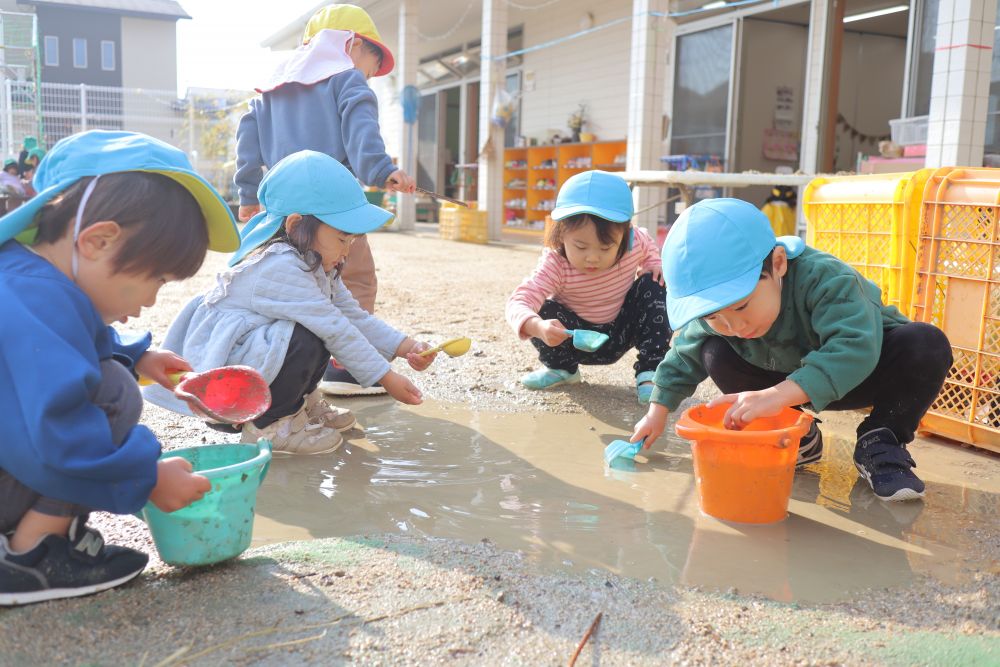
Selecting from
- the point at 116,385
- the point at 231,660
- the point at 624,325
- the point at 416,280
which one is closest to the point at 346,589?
the point at 231,660

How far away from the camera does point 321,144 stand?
336 cm

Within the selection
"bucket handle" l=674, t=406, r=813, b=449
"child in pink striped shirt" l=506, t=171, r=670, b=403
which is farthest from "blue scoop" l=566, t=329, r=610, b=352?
"bucket handle" l=674, t=406, r=813, b=449

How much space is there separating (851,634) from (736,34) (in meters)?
9.85

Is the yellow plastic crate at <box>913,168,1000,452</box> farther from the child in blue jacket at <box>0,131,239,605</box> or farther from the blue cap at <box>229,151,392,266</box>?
the child in blue jacket at <box>0,131,239,605</box>

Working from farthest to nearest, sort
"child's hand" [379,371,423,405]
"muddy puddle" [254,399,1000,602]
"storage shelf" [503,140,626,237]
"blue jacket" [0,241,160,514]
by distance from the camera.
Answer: "storage shelf" [503,140,626,237] < "child's hand" [379,371,423,405] < "muddy puddle" [254,399,1000,602] < "blue jacket" [0,241,160,514]

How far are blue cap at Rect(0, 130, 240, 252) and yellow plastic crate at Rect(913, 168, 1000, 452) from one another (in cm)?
208

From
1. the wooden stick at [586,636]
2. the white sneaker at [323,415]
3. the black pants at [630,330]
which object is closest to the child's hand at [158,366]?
the white sneaker at [323,415]

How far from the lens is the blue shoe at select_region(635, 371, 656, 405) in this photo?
10.2ft

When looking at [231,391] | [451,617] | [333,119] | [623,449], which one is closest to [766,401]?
[623,449]

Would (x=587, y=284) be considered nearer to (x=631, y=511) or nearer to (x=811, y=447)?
(x=811, y=447)

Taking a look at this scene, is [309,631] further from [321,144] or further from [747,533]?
[321,144]

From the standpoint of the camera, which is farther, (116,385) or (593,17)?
(593,17)

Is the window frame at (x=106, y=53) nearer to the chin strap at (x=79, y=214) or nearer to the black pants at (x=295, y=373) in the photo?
the black pants at (x=295, y=373)

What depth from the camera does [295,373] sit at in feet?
7.88
